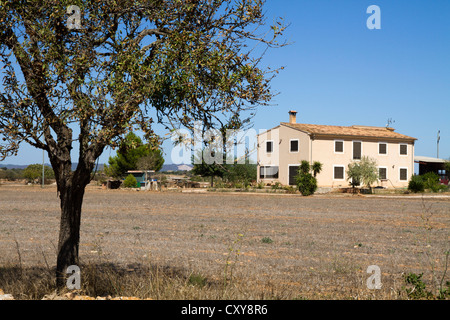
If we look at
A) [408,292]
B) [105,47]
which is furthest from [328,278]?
[105,47]

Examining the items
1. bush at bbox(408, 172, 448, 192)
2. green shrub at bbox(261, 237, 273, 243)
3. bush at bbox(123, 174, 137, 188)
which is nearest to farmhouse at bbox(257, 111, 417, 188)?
bush at bbox(408, 172, 448, 192)

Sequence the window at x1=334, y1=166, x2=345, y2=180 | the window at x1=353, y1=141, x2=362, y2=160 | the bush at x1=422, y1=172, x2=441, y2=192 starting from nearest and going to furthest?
the bush at x1=422, y1=172, x2=441, y2=192 < the window at x1=334, y1=166, x2=345, y2=180 < the window at x1=353, y1=141, x2=362, y2=160

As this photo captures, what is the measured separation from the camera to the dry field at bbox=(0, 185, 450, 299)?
272 inches

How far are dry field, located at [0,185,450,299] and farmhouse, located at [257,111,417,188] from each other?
30.4m

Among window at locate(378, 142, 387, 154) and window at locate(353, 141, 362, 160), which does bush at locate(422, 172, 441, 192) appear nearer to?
window at locate(378, 142, 387, 154)

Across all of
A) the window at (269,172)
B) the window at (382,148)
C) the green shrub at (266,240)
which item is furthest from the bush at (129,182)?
the green shrub at (266,240)

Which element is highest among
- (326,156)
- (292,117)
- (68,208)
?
(292,117)

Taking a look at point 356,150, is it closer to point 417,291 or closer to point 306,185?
point 306,185

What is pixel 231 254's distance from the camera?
11383 millimetres

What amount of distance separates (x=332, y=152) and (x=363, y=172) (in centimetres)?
536

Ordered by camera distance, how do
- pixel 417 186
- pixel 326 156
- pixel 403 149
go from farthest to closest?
pixel 403 149
pixel 326 156
pixel 417 186

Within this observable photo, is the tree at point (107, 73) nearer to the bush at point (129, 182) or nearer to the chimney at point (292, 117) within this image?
the bush at point (129, 182)

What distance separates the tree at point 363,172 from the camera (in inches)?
1860

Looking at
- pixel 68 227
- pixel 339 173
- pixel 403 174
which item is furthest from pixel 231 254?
pixel 403 174
